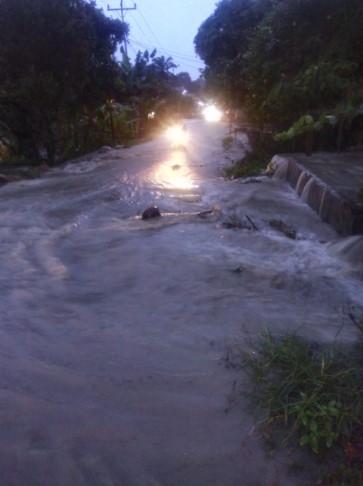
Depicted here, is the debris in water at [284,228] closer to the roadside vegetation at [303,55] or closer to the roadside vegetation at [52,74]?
the roadside vegetation at [303,55]

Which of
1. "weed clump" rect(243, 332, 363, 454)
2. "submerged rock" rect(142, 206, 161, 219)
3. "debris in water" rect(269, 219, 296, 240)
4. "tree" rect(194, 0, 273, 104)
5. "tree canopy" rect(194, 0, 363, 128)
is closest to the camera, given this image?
"weed clump" rect(243, 332, 363, 454)

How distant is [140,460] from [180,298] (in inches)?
106

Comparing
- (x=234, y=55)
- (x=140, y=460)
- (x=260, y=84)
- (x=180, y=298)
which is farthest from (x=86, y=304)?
(x=234, y=55)

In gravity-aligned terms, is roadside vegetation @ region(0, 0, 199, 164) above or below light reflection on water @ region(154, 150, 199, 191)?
above

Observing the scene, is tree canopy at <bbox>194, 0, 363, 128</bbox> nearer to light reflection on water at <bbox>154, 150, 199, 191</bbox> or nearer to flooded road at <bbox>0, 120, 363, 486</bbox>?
flooded road at <bbox>0, 120, 363, 486</bbox>

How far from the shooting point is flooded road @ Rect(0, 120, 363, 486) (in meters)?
3.15

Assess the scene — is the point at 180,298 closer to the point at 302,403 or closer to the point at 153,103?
the point at 302,403

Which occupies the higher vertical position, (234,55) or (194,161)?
(234,55)

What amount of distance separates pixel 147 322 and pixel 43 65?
12.7m

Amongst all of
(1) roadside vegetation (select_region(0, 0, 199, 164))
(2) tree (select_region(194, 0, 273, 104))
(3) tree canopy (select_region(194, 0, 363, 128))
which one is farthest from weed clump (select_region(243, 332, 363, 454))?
(2) tree (select_region(194, 0, 273, 104))

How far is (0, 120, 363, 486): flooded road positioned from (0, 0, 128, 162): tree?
4.69 m

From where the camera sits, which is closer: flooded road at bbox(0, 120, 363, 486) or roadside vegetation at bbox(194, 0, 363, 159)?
flooded road at bbox(0, 120, 363, 486)

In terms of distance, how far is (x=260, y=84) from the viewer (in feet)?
50.0

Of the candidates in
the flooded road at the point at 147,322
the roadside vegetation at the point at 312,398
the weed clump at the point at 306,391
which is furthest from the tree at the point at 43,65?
the weed clump at the point at 306,391
